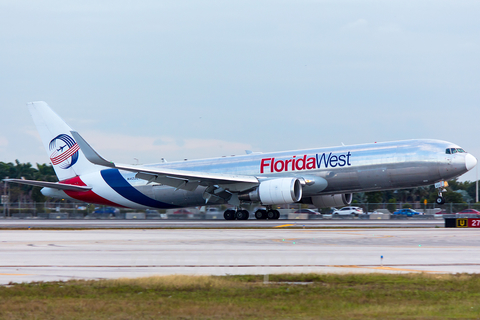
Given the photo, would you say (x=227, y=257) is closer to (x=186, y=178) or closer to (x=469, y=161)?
(x=186, y=178)

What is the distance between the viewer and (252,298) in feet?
31.0

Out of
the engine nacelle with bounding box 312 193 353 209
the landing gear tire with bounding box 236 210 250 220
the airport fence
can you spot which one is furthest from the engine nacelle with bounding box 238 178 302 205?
the airport fence

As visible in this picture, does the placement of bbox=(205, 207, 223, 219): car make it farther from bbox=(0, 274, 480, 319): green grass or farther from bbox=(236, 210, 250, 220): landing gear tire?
bbox=(0, 274, 480, 319): green grass

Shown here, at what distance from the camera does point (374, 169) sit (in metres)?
38.3

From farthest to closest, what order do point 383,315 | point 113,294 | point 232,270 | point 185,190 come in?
1. point 185,190
2. point 232,270
3. point 113,294
4. point 383,315

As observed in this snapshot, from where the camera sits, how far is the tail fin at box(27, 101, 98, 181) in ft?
157

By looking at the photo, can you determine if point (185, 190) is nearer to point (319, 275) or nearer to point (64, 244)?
point (64, 244)

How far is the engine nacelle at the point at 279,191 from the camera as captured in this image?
38.2 m

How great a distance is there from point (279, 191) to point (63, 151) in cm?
2048

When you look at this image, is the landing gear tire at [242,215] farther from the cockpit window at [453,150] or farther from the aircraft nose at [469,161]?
the aircraft nose at [469,161]

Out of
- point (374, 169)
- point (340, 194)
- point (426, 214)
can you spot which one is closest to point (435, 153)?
point (374, 169)

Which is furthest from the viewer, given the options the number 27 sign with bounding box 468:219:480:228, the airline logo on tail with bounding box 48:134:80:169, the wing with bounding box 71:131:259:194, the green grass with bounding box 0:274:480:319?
the airline logo on tail with bounding box 48:134:80:169

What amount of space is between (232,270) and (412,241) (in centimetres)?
1081

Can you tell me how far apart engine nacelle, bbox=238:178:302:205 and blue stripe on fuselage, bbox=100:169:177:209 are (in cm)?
991
